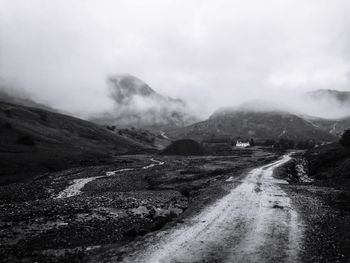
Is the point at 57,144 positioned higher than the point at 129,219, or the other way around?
the point at 57,144

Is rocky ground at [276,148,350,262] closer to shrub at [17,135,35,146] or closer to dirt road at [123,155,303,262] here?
dirt road at [123,155,303,262]

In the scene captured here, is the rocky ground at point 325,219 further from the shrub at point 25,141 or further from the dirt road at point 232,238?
the shrub at point 25,141

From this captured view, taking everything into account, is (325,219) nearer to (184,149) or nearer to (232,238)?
(232,238)

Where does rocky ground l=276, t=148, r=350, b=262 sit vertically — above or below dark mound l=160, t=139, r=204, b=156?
below

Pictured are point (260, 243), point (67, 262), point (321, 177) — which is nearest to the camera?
point (67, 262)

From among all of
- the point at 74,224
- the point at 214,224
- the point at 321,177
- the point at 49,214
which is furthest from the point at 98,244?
the point at 321,177

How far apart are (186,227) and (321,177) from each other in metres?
63.3

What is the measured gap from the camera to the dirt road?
2278cm

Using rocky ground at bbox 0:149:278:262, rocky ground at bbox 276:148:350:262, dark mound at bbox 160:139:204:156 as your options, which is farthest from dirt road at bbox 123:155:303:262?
dark mound at bbox 160:139:204:156

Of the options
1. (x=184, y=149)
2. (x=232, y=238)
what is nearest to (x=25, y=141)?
(x=184, y=149)

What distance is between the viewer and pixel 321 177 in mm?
84250

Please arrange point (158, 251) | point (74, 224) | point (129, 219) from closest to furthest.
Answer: point (158, 251) < point (74, 224) < point (129, 219)

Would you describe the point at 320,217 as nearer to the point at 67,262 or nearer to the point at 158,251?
the point at 158,251

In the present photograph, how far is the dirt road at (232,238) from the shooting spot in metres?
22.8
